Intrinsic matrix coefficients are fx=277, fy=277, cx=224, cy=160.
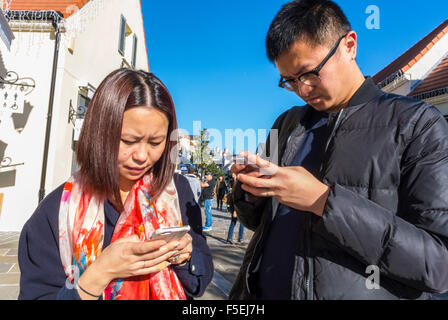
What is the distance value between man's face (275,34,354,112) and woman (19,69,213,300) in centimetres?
70

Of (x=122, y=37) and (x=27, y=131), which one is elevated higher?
(x=122, y=37)

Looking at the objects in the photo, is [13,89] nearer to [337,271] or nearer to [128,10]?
[128,10]

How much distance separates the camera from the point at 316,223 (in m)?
0.98

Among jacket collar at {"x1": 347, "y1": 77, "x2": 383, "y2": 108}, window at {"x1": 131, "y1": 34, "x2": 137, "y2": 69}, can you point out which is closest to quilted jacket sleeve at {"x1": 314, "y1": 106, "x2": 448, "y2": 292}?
jacket collar at {"x1": 347, "y1": 77, "x2": 383, "y2": 108}

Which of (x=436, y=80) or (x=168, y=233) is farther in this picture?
(x=436, y=80)

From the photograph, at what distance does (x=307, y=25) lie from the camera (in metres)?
1.26

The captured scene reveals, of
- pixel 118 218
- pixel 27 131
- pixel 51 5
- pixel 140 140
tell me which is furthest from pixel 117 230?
pixel 51 5

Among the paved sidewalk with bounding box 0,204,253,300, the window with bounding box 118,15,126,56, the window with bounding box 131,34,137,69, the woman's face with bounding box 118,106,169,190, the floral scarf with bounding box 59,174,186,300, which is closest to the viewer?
the floral scarf with bounding box 59,174,186,300

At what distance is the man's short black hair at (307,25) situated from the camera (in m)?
1.26

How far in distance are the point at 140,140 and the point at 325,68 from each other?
95cm

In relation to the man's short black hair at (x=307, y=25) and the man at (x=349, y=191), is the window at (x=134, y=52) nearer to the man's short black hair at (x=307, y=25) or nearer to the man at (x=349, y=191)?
the man's short black hair at (x=307, y=25)

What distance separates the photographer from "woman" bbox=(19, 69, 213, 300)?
1.12 metres

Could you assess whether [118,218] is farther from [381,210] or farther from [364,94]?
[364,94]

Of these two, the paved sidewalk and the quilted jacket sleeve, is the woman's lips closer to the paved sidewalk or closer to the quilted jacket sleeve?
the quilted jacket sleeve
